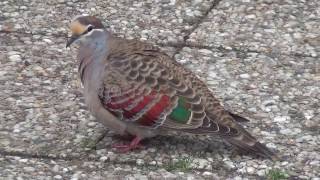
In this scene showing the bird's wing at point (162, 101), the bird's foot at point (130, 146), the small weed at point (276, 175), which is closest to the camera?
the small weed at point (276, 175)

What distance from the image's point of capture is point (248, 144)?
17.6ft

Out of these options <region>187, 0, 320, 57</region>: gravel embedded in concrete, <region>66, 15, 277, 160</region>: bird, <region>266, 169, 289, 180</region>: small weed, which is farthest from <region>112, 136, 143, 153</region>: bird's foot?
<region>187, 0, 320, 57</region>: gravel embedded in concrete

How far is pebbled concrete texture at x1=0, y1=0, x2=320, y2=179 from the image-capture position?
5.37 meters

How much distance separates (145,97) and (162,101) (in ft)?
0.36


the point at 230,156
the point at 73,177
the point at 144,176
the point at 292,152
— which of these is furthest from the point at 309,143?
the point at 73,177

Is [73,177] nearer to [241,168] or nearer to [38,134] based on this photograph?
[38,134]

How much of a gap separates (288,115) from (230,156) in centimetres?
76

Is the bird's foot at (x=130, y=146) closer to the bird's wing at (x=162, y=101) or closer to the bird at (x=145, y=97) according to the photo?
the bird at (x=145, y=97)

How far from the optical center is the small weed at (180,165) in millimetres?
5316

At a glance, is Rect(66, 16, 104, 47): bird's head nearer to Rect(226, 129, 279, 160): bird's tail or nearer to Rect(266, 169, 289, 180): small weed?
Rect(226, 129, 279, 160): bird's tail

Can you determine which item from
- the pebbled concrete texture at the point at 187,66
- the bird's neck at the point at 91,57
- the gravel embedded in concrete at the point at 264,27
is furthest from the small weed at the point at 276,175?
the gravel embedded in concrete at the point at 264,27

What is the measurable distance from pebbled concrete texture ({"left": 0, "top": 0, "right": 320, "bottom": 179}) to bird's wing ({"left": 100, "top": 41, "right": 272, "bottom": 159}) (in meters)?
0.20

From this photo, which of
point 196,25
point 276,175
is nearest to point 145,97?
point 276,175

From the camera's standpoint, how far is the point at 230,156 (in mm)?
5469
